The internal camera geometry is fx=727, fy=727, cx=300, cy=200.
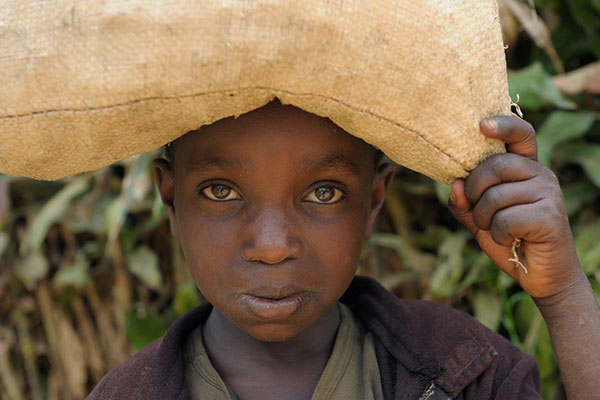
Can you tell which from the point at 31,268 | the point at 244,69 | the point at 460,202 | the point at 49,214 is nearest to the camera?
the point at 244,69

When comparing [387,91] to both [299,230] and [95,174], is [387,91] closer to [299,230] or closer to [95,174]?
[299,230]

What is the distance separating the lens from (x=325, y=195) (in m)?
1.46

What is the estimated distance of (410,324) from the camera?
1.68 meters

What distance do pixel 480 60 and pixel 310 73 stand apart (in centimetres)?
30

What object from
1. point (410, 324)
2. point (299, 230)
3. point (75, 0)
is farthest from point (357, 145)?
point (75, 0)

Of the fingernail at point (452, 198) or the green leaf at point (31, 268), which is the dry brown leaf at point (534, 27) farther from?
the green leaf at point (31, 268)

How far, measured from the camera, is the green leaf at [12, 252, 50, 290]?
2.98 m

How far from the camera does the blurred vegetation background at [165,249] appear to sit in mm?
2508

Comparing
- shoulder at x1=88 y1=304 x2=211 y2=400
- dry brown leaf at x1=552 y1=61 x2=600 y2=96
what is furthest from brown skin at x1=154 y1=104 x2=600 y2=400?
dry brown leaf at x1=552 y1=61 x2=600 y2=96

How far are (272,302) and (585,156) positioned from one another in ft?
5.25

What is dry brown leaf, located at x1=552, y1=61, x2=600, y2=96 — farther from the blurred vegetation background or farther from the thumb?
the thumb

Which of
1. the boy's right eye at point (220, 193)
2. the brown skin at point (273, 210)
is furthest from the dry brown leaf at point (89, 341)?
the boy's right eye at point (220, 193)

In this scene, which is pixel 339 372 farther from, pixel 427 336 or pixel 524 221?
pixel 524 221

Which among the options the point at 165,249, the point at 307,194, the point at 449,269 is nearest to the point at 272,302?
the point at 307,194
